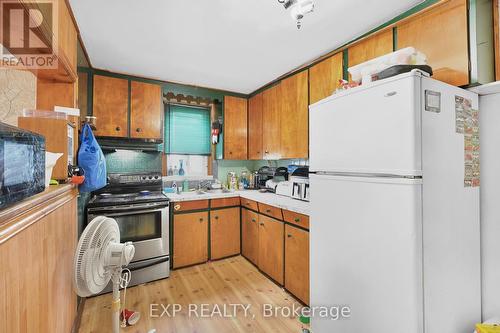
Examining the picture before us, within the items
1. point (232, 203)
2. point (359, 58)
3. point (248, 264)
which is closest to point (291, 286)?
point (248, 264)

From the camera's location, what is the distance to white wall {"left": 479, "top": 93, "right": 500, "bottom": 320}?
1.32 meters

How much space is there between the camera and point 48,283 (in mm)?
1051

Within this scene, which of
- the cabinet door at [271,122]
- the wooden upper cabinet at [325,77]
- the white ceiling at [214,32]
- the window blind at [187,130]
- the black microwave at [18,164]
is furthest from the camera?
the window blind at [187,130]

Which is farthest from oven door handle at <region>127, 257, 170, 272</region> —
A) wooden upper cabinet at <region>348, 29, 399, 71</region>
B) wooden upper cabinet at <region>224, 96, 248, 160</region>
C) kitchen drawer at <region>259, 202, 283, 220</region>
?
wooden upper cabinet at <region>348, 29, 399, 71</region>

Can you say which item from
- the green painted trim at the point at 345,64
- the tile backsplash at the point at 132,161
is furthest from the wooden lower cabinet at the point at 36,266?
the green painted trim at the point at 345,64

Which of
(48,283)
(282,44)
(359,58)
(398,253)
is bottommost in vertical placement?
(48,283)

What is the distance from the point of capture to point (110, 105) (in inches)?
105

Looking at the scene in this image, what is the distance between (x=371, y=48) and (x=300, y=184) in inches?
52.6

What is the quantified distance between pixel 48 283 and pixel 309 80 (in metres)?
2.57

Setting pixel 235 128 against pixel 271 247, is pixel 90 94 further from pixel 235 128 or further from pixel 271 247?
pixel 271 247

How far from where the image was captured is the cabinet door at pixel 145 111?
2.79m

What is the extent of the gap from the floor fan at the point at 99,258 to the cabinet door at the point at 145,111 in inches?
74.2

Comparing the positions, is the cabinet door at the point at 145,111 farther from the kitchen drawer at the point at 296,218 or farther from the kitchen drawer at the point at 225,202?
the kitchen drawer at the point at 296,218

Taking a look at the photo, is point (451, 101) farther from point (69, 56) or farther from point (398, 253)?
point (69, 56)
